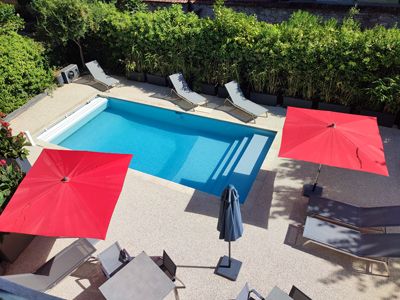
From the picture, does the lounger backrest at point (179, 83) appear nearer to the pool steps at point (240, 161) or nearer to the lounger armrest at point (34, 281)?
the pool steps at point (240, 161)

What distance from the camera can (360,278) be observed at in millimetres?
6488

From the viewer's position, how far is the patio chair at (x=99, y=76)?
541 inches

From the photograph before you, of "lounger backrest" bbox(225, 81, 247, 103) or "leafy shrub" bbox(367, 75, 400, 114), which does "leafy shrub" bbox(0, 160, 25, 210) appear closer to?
"lounger backrest" bbox(225, 81, 247, 103)

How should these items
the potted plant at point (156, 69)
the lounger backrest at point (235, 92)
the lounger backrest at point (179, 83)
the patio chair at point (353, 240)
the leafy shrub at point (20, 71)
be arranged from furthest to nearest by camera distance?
the potted plant at point (156, 69)
the lounger backrest at point (179, 83)
the leafy shrub at point (20, 71)
the lounger backrest at point (235, 92)
the patio chair at point (353, 240)

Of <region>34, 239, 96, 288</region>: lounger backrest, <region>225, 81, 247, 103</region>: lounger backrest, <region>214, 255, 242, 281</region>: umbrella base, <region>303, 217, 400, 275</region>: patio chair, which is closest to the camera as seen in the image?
<region>34, 239, 96, 288</region>: lounger backrest

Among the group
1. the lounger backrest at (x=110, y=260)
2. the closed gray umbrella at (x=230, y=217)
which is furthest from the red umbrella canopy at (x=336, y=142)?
the lounger backrest at (x=110, y=260)

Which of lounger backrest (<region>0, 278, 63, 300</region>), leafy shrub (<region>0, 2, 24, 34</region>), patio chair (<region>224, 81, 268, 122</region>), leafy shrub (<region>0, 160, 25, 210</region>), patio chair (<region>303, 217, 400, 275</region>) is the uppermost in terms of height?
leafy shrub (<region>0, 2, 24, 34</region>)

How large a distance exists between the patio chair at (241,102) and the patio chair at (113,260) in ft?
21.8

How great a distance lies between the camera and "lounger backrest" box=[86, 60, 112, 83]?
45.6 ft

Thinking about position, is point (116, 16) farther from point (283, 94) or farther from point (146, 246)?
point (146, 246)

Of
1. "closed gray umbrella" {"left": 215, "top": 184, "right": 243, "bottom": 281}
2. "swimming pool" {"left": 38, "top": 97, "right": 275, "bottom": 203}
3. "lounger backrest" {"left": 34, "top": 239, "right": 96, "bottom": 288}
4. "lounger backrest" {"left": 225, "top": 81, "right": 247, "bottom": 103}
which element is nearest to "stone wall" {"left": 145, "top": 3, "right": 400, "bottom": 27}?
"lounger backrest" {"left": 225, "top": 81, "right": 247, "bottom": 103}

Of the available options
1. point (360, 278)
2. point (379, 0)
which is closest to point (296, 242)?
point (360, 278)

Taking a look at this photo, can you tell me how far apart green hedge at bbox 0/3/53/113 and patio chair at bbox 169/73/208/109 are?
5574 mm

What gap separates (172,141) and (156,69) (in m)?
4.31
